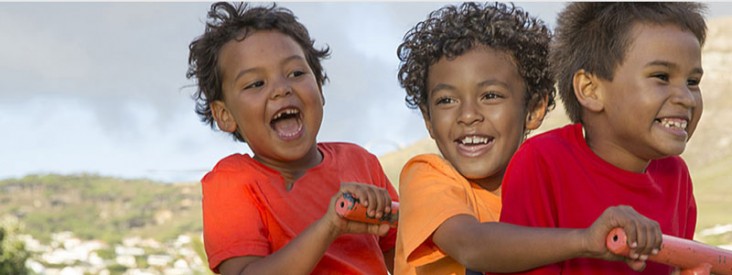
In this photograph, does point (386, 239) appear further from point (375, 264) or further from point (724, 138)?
point (724, 138)

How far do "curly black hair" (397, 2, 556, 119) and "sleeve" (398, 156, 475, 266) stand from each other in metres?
0.37

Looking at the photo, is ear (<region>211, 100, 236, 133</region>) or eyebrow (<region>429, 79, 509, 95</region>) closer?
eyebrow (<region>429, 79, 509, 95</region>)

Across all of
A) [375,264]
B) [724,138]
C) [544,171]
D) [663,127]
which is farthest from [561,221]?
[724,138]

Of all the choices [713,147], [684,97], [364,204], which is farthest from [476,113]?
[713,147]

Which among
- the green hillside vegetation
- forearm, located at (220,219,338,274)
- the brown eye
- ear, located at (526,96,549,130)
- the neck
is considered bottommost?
forearm, located at (220,219,338,274)

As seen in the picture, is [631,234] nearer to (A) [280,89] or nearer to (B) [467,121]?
(B) [467,121]

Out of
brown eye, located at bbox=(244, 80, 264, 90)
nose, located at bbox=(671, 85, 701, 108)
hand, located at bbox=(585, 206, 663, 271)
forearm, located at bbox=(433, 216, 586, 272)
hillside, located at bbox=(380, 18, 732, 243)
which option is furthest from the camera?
hillside, located at bbox=(380, 18, 732, 243)

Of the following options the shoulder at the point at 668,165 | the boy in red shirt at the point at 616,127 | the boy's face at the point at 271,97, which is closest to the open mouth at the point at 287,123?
the boy's face at the point at 271,97

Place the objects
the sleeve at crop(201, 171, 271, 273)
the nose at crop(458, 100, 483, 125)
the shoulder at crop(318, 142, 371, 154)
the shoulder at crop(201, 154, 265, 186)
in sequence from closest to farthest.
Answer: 1. the nose at crop(458, 100, 483, 125)
2. the sleeve at crop(201, 171, 271, 273)
3. the shoulder at crop(201, 154, 265, 186)
4. the shoulder at crop(318, 142, 371, 154)

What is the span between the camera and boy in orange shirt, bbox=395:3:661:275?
3.02 m

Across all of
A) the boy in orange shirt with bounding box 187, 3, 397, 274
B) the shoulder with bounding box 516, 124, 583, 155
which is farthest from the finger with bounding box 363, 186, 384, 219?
the shoulder with bounding box 516, 124, 583, 155

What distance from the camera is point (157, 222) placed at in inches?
2084

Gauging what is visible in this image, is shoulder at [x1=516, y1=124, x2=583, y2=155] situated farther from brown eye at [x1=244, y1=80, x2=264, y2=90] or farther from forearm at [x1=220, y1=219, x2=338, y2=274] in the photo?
brown eye at [x1=244, y1=80, x2=264, y2=90]

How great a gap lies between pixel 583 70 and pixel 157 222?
51284 mm
